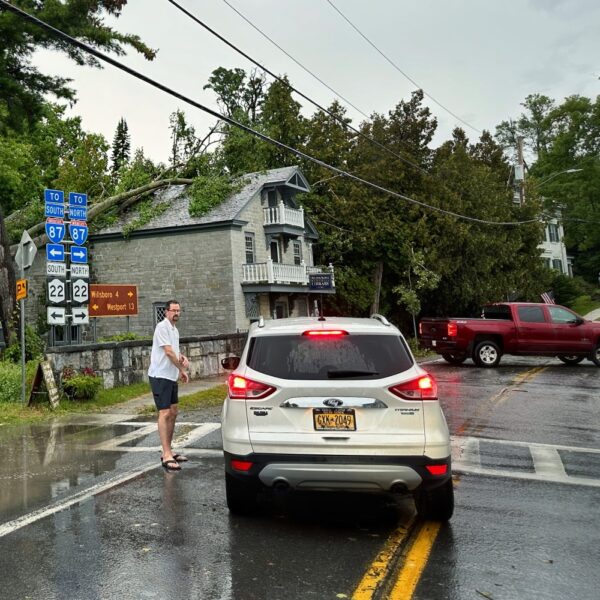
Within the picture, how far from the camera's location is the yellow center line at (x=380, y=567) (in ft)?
11.7

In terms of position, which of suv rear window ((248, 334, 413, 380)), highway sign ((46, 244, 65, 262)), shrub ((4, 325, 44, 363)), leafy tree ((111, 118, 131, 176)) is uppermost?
leafy tree ((111, 118, 131, 176))

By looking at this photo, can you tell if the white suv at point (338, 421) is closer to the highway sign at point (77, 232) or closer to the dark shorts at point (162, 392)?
the dark shorts at point (162, 392)

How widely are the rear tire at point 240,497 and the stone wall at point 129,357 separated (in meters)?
8.31

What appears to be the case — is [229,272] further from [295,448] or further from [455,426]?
[295,448]

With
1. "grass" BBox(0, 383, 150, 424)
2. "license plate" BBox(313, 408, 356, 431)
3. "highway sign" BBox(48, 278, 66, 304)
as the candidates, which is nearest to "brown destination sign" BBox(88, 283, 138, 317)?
"highway sign" BBox(48, 278, 66, 304)

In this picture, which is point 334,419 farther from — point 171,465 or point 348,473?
point 171,465

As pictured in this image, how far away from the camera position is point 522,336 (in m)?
18.0

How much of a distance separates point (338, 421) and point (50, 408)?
339 inches

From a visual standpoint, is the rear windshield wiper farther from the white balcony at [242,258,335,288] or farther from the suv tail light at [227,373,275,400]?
the white balcony at [242,258,335,288]

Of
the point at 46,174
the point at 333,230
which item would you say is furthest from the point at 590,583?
the point at 46,174

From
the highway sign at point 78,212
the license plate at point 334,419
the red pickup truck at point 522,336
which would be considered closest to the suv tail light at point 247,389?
the license plate at point 334,419

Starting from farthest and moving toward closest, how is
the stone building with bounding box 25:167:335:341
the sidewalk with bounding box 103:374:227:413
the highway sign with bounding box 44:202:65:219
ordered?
the stone building with bounding box 25:167:335:341
the highway sign with bounding box 44:202:65:219
the sidewalk with bounding box 103:374:227:413

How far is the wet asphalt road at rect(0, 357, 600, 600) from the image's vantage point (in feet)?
12.2

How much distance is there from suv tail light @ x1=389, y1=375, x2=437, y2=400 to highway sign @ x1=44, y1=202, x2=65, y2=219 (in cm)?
1086
